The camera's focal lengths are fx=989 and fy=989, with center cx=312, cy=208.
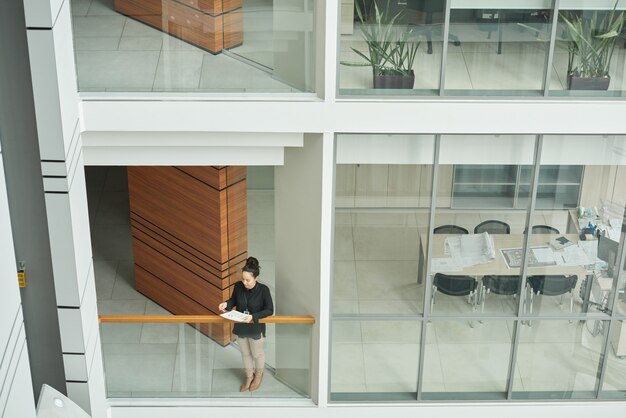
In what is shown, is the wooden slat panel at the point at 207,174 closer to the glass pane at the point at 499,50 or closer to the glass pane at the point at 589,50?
the glass pane at the point at 499,50

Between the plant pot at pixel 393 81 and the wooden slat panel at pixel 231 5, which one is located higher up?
the wooden slat panel at pixel 231 5

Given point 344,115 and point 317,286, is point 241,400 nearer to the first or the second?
point 317,286

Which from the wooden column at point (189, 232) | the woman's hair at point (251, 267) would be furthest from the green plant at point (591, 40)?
the wooden column at point (189, 232)

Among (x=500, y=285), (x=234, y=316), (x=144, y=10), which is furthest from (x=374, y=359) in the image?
(x=144, y=10)

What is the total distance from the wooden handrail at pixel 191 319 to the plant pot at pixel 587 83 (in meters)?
3.49

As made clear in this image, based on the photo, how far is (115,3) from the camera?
8.96 meters

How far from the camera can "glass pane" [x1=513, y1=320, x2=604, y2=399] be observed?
1044 cm

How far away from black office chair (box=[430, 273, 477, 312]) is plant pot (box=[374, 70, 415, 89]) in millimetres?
2077

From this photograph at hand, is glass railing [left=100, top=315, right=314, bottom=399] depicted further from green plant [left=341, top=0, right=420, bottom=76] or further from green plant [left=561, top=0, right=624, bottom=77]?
green plant [left=561, top=0, right=624, bottom=77]

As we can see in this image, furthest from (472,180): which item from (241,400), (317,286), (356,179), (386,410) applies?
(241,400)

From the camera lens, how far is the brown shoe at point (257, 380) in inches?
414

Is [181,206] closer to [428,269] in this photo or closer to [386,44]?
[428,269]

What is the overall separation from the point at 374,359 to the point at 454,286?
1.21 meters

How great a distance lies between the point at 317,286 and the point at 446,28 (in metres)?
2.90
